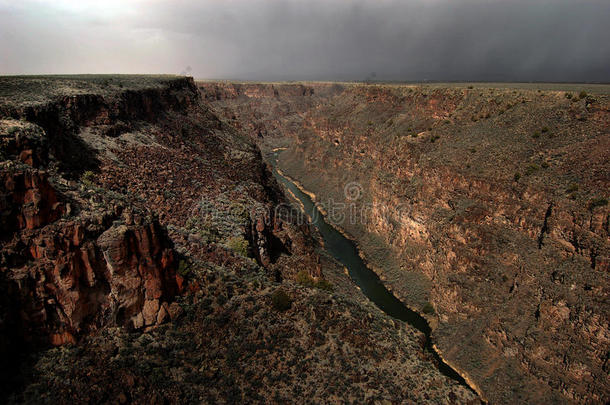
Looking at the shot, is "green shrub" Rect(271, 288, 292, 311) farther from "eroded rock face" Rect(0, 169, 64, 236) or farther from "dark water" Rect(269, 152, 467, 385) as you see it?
"dark water" Rect(269, 152, 467, 385)

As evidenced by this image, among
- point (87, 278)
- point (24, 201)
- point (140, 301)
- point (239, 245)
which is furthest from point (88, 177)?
point (239, 245)

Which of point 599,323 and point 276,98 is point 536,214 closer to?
point 599,323

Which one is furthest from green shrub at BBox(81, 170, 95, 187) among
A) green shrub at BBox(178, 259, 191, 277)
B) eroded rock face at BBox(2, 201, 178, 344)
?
green shrub at BBox(178, 259, 191, 277)

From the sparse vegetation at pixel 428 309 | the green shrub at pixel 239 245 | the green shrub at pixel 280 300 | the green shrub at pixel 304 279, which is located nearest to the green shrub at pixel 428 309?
the sparse vegetation at pixel 428 309

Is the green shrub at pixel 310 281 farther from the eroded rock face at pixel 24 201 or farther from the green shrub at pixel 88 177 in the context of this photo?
the eroded rock face at pixel 24 201

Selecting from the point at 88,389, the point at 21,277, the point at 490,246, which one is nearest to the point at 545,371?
the point at 490,246

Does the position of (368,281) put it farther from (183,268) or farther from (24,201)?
(24,201)
